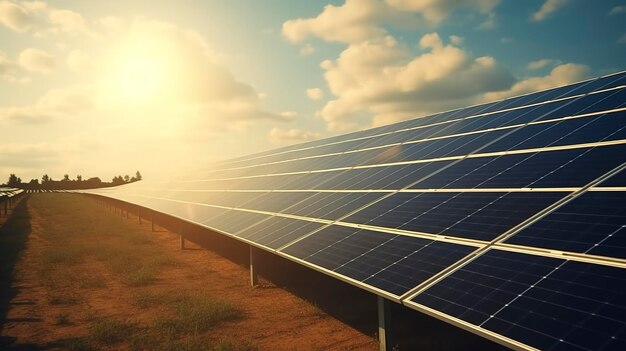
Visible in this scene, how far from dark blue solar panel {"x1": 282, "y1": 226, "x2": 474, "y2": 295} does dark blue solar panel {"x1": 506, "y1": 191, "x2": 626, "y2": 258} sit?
1.54 meters

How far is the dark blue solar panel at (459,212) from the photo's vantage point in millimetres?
9117

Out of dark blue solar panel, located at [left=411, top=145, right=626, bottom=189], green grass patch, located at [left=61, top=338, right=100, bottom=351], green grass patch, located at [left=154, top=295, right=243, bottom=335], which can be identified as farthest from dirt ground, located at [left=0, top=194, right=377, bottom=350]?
dark blue solar panel, located at [left=411, top=145, right=626, bottom=189]

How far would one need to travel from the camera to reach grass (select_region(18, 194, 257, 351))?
12734 mm

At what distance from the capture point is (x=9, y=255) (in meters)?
27.8

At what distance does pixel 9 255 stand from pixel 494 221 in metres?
34.1

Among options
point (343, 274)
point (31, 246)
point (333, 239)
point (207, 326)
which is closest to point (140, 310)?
point (207, 326)

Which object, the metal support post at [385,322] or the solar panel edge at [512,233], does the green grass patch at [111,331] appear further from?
the solar panel edge at [512,233]

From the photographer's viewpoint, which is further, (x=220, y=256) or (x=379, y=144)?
(x=220, y=256)

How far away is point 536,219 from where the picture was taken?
8586 mm

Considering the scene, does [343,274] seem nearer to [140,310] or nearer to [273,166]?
[140,310]

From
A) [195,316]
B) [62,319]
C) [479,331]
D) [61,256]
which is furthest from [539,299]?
[61,256]

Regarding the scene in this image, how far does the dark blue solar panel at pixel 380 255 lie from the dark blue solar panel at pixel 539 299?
2.32ft

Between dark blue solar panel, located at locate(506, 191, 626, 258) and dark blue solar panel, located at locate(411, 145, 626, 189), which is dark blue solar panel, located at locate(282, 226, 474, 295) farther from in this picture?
dark blue solar panel, located at locate(411, 145, 626, 189)

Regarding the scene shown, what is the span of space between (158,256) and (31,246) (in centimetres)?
1398
